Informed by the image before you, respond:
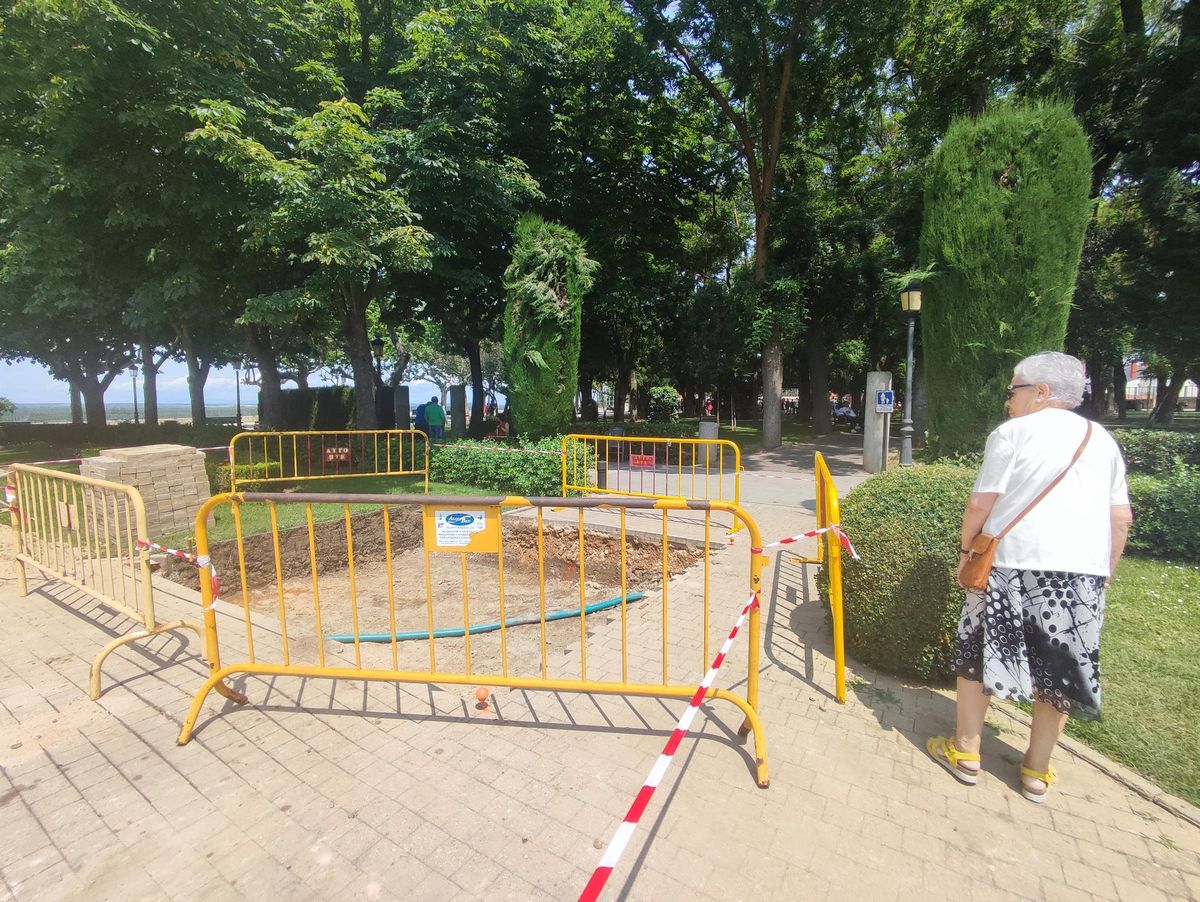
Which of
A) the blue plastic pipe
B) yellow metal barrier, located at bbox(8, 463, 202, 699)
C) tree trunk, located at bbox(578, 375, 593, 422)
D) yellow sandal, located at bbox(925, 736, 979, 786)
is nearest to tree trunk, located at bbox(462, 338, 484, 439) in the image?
tree trunk, located at bbox(578, 375, 593, 422)

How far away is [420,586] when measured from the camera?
21.2 ft

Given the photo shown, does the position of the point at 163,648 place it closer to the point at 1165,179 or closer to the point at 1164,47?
the point at 1165,179

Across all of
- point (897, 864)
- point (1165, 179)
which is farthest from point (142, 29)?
point (1165, 179)

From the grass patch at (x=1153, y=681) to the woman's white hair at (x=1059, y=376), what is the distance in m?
1.95

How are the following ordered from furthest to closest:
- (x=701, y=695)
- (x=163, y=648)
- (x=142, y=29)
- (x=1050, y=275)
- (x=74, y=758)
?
(x=142, y=29) < (x=1050, y=275) < (x=163, y=648) < (x=74, y=758) < (x=701, y=695)

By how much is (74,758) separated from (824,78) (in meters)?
20.2

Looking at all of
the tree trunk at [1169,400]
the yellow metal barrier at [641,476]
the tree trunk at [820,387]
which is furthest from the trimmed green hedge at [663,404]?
the tree trunk at [1169,400]

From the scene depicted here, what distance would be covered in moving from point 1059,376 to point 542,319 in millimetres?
9648

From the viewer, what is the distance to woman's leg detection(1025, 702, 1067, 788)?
8.23 ft

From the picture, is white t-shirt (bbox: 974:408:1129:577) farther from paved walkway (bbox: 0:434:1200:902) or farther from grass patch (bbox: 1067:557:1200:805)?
grass patch (bbox: 1067:557:1200:805)

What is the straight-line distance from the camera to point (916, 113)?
15516mm

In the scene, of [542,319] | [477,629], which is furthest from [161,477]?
[542,319]

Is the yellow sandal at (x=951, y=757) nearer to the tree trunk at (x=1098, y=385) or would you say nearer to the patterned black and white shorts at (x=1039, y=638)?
the patterned black and white shorts at (x=1039, y=638)

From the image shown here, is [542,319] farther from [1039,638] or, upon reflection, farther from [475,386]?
[475,386]
